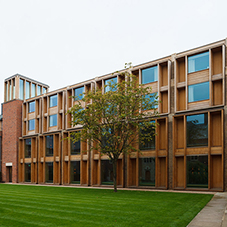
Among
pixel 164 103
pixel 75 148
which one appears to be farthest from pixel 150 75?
pixel 75 148

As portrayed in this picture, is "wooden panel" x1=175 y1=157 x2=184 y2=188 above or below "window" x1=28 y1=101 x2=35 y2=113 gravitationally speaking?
below

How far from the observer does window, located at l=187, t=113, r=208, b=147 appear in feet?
84.8

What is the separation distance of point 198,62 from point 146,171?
486 inches

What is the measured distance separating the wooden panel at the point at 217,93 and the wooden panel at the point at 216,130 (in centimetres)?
111

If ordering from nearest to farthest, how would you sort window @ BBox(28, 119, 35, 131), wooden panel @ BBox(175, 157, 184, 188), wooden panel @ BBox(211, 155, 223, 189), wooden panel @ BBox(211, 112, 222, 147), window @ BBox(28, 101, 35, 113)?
wooden panel @ BBox(211, 155, 223, 189)
wooden panel @ BBox(211, 112, 222, 147)
wooden panel @ BBox(175, 157, 184, 188)
window @ BBox(28, 119, 35, 131)
window @ BBox(28, 101, 35, 113)

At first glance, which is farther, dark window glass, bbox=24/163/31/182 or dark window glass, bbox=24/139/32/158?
dark window glass, bbox=24/139/32/158

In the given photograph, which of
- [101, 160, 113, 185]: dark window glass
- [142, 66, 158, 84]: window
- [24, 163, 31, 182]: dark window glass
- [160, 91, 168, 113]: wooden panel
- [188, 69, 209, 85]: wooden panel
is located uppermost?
[142, 66, 158, 84]: window

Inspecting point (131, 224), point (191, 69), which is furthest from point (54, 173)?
point (131, 224)

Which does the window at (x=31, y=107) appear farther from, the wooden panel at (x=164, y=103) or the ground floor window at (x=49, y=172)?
the wooden panel at (x=164, y=103)

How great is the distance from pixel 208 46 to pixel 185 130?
8.23 meters

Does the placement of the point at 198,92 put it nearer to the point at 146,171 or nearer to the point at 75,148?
the point at 146,171

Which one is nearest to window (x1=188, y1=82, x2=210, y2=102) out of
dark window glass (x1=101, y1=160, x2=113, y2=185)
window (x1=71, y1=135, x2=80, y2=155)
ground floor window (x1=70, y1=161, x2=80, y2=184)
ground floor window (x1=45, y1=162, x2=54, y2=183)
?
dark window glass (x1=101, y1=160, x2=113, y2=185)

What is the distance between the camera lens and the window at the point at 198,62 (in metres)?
26.6

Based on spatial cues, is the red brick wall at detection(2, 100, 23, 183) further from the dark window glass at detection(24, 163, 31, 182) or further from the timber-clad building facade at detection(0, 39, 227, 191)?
the timber-clad building facade at detection(0, 39, 227, 191)
